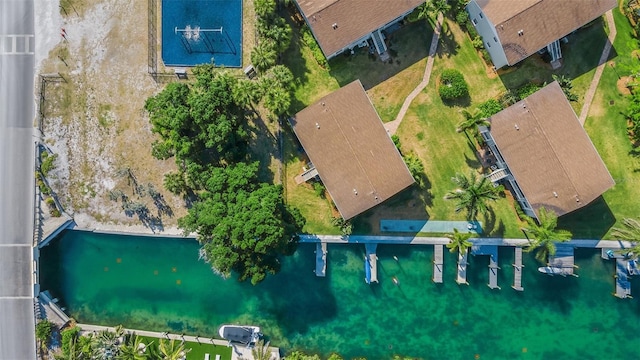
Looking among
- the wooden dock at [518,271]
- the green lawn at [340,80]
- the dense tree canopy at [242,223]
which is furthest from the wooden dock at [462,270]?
the dense tree canopy at [242,223]

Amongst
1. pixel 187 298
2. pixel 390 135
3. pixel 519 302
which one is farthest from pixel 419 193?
pixel 187 298

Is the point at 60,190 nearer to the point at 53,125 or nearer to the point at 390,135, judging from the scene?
the point at 53,125

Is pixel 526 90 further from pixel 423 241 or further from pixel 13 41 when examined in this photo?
pixel 13 41

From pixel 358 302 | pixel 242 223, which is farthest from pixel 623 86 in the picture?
pixel 242 223

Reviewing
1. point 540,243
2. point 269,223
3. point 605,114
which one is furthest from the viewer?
point 605,114

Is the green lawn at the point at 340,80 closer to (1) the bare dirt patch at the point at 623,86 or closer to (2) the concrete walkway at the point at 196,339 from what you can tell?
(2) the concrete walkway at the point at 196,339

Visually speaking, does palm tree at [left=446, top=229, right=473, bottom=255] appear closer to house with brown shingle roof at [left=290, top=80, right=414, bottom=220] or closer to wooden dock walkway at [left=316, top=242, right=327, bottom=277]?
house with brown shingle roof at [left=290, top=80, right=414, bottom=220]

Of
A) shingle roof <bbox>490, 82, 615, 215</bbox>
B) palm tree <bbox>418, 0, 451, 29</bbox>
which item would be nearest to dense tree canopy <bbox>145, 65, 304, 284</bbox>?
palm tree <bbox>418, 0, 451, 29</bbox>
